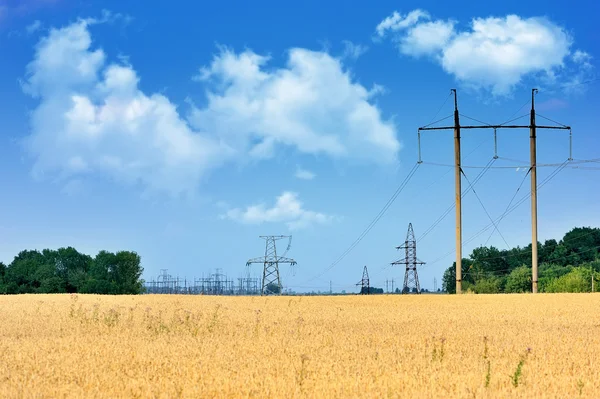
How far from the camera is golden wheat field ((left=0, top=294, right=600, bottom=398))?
10.5m

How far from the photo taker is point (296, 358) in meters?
13.3

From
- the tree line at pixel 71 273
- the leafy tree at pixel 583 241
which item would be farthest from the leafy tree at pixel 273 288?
the leafy tree at pixel 583 241

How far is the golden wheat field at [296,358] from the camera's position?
1047cm

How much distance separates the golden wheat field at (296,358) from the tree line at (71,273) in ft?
335

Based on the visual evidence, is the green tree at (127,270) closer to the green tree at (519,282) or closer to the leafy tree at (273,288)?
the leafy tree at (273,288)

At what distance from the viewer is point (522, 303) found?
113 ft

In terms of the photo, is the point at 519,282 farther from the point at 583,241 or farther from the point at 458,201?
the point at 458,201

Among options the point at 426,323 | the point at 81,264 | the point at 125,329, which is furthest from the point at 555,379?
the point at 81,264

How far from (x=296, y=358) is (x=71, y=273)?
433ft

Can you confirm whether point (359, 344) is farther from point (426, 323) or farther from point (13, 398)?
point (13, 398)

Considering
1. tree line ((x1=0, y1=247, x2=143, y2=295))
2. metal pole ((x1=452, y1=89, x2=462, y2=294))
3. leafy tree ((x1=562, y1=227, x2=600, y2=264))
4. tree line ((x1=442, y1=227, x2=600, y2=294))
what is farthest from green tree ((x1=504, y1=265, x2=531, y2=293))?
metal pole ((x1=452, y1=89, x2=462, y2=294))

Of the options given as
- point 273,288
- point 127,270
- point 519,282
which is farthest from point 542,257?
point 127,270

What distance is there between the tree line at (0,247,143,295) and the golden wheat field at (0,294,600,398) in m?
102

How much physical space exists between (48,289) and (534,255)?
302 feet
